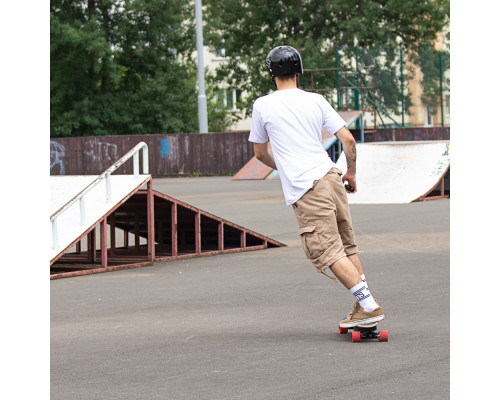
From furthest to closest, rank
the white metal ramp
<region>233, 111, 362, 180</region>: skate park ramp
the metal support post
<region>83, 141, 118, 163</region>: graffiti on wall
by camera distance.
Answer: <region>83, 141, 118, 163</region>: graffiti on wall → the metal support post → <region>233, 111, 362, 180</region>: skate park ramp → the white metal ramp

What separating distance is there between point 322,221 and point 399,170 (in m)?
14.9

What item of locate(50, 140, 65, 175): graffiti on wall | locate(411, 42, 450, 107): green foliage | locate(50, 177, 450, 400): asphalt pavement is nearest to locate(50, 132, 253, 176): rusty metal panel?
locate(50, 140, 65, 175): graffiti on wall

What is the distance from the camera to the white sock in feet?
17.9

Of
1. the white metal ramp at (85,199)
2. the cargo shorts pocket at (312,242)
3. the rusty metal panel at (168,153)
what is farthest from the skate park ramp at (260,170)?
the cargo shorts pocket at (312,242)

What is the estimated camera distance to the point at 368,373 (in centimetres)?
462

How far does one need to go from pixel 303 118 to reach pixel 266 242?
18.5 feet

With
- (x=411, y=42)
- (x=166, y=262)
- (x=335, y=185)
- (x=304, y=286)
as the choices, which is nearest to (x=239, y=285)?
(x=304, y=286)

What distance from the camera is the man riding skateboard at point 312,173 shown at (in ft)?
17.8

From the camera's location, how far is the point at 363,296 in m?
5.46

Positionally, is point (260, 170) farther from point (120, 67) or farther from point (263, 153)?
point (263, 153)

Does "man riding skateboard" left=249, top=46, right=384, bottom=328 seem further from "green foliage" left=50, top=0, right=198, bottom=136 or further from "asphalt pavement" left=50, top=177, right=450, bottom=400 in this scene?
"green foliage" left=50, top=0, right=198, bottom=136

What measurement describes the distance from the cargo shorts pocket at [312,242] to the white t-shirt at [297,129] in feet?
0.70

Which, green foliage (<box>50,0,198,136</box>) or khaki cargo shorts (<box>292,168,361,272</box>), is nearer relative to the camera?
khaki cargo shorts (<box>292,168,361,272</box>)

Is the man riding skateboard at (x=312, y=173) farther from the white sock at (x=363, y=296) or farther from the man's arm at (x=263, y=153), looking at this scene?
the man's arm at (x=263, y=153)
